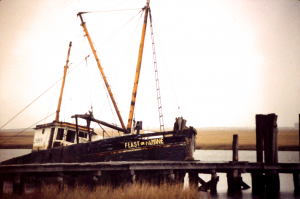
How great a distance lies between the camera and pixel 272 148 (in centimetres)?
1442

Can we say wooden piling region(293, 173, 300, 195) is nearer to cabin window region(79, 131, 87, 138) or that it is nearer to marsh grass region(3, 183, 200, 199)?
marsh grass region(3, 183, 200, 199)

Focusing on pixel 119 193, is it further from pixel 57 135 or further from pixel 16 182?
pixel 57 135

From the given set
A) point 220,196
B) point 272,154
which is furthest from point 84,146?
point 272,154

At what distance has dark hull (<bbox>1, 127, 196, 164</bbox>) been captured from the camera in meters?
14.8

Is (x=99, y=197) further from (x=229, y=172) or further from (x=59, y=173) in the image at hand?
(x=229, y=172)

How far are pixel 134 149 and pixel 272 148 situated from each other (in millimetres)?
6857

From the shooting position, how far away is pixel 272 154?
47.3 feet

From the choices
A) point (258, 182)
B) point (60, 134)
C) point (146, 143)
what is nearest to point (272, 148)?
point (258, 182)

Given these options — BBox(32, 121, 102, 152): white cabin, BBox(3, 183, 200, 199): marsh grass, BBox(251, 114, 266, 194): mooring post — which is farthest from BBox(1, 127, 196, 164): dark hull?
BBox(251, 114, 266, 194): mooring post

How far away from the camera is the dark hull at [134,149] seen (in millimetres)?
14750

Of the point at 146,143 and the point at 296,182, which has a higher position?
the point at 146,143

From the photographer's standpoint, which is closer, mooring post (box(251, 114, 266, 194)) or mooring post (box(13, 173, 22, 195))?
mooring post (box(13, 173, 22, 195))

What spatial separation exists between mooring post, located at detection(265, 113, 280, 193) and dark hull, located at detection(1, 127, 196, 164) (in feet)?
12.6

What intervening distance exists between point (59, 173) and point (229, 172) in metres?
8.15
